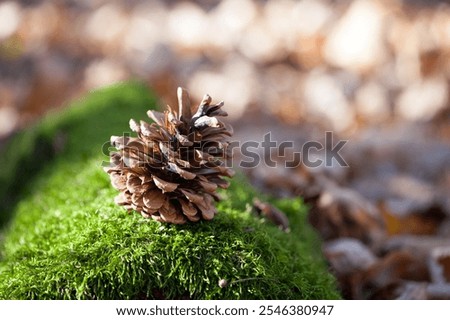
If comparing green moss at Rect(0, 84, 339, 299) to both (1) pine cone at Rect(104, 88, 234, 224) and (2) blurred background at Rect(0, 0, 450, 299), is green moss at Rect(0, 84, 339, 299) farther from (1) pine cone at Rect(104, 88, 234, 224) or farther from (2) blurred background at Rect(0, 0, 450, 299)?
(2) blurred background at Rect(0, 0, 450, 299)

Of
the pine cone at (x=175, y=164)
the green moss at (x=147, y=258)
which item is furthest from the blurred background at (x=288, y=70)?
the pine cone at (x=175, y=164)

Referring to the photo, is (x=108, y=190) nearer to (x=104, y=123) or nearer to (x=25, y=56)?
(x=104, y=123)

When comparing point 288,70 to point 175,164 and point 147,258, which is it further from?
point 147,258

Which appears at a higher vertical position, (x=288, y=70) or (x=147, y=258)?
(x=288, y=70)

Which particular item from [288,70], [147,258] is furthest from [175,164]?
[288,70]
